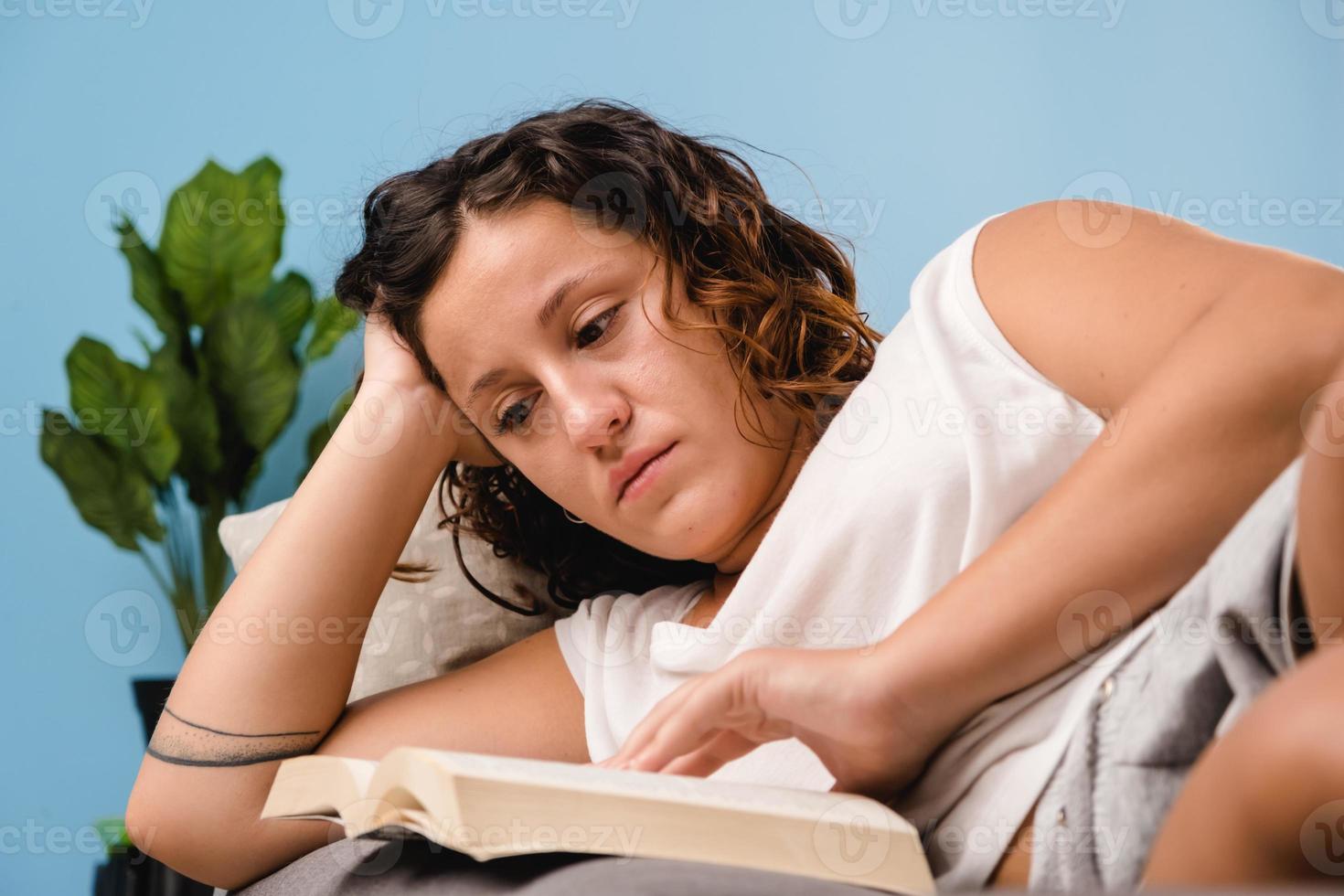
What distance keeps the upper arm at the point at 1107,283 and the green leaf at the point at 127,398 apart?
169 cm

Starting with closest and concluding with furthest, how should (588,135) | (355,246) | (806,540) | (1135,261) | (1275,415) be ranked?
(1275,415), (1135,261), (806,540), (588,135), (355,246)

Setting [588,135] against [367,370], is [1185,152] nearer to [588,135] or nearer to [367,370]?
[588,135]

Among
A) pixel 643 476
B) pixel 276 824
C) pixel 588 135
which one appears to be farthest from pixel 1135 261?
pixel 276 824

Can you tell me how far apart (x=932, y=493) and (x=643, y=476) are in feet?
1.01

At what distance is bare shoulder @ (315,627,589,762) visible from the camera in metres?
1.14

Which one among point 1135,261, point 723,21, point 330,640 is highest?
point 723,21

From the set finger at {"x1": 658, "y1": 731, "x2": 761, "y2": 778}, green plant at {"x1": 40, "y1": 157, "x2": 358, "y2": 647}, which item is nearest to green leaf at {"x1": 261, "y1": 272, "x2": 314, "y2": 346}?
green plant at {"x1": 40, "y1": 157, "x2": 358, "y2": 647}

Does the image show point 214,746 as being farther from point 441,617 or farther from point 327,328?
point 327,328

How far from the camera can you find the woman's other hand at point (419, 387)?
4.16ft

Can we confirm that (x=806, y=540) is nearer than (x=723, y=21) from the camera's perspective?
Yes

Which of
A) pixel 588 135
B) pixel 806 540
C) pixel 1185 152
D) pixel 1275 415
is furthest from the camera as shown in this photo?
pixel 1185 152

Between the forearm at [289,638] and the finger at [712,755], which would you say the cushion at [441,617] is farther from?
the finger at [712,755]

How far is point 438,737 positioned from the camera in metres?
1.13

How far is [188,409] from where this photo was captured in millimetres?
2152
